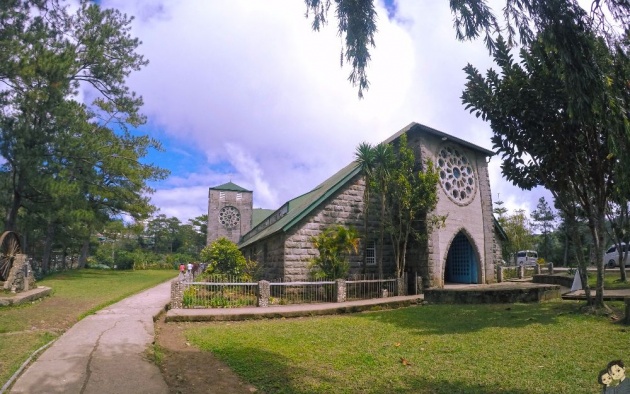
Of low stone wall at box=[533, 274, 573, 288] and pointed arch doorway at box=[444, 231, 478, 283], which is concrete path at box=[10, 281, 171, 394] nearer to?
pointed arch doorway at box=[444, 231, 478, 283]

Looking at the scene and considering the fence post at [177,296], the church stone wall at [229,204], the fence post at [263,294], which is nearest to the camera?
the fence post at [177,296]

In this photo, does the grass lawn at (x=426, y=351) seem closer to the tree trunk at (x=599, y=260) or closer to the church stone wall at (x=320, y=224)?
the tree trunk at (x=599, y=260)

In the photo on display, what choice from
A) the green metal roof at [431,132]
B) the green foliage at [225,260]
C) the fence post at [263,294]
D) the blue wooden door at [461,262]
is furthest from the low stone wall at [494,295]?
the green foliage at [225,260]

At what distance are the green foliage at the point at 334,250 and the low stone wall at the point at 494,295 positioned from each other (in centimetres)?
349

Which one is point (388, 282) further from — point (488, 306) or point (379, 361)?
point (379, 361)

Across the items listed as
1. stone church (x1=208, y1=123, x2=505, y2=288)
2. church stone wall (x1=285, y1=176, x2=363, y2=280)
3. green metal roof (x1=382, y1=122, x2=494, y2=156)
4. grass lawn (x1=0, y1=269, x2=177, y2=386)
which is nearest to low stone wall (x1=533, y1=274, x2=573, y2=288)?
stone church (x1=208, y1=123, x2=505, y2=288)

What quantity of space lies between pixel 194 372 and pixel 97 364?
135cm

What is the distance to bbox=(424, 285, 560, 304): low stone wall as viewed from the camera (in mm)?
13172

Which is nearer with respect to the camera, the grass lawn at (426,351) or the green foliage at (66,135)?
the grass lawn at (426,351)

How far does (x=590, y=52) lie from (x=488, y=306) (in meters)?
10.3

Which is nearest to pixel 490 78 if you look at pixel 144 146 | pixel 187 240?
pixel 144 146

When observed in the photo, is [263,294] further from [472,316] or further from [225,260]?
[472,316]

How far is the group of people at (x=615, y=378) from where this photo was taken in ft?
9.09

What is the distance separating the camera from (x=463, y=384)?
5.04 metres
